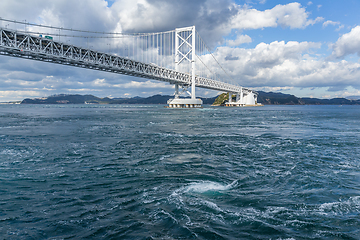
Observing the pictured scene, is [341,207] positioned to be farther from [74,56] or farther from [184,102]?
[184,102]

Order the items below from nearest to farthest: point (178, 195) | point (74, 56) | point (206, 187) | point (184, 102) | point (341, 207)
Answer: point (341, 207), point (178, 195), point (206, 187), point (74, 56), point (184, 102)

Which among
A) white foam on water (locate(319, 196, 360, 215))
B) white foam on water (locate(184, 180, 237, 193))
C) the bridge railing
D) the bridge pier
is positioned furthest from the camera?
the bridge pier

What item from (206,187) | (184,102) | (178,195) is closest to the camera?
(178,195)

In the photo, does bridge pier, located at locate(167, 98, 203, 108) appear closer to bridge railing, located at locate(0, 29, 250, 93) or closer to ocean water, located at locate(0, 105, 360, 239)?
bridge railing, located at locate(0, 29, 250, 93)

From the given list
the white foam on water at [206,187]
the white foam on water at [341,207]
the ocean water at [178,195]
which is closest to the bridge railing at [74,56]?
the ocean water at [178,195]

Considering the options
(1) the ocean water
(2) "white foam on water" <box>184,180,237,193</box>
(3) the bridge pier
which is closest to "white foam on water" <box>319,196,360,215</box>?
(1) the ocean water

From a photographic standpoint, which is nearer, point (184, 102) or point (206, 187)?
point (206, 187)

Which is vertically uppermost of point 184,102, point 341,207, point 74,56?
point 74,56

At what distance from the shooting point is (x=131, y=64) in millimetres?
60750

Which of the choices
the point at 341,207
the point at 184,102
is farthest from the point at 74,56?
the point at 341,207

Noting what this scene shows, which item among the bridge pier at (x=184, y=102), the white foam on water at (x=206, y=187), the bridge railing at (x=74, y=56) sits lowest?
the white foam on water at (x=206, y=187)

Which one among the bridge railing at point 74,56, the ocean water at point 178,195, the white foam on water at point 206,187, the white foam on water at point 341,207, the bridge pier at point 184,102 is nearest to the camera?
the ocean water at point 178,195

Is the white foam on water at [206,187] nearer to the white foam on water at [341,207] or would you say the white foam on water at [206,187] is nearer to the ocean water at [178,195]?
the ocean water at [178,195]

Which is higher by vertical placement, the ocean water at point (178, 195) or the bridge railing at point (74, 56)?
the bridge railing at point (74, 56)
